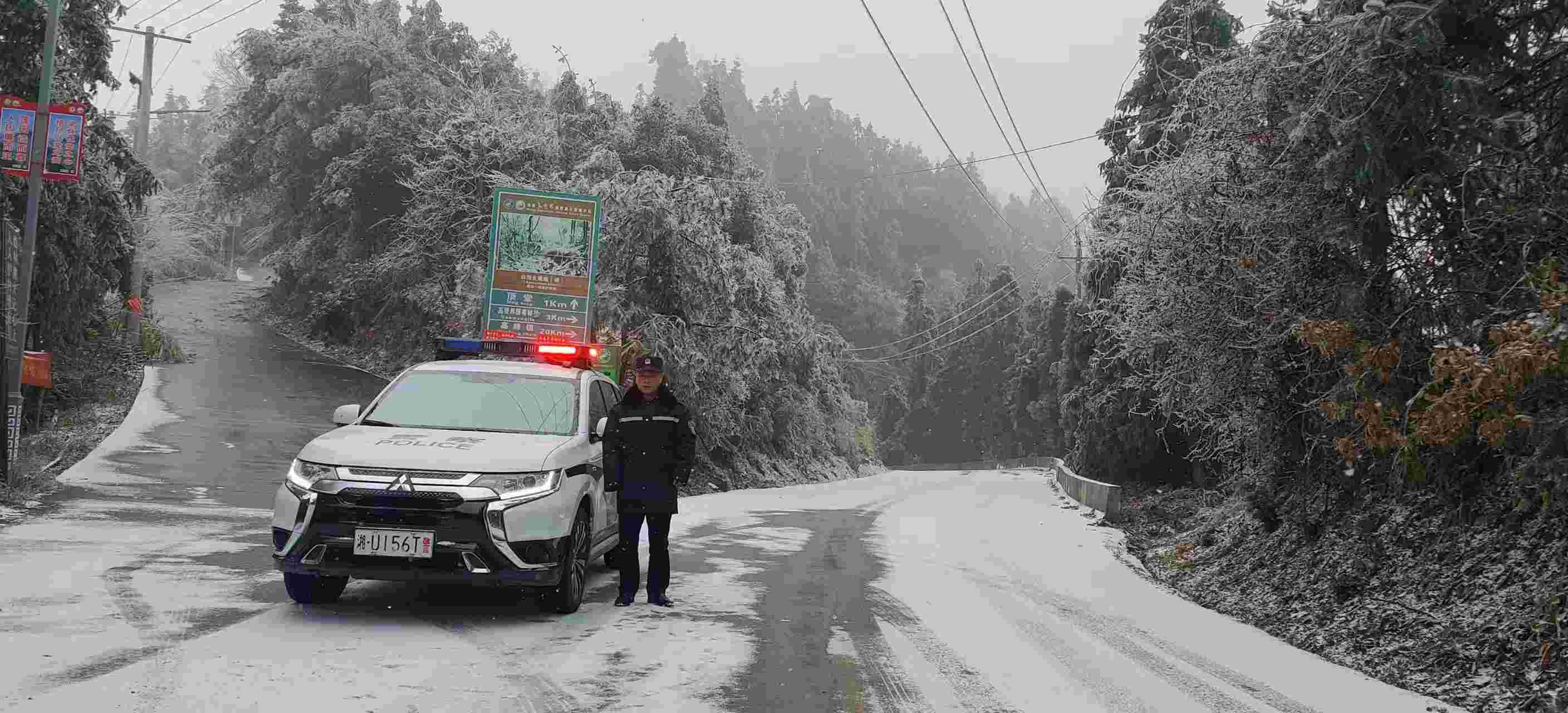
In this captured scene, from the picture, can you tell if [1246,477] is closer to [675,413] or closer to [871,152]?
[675,413]

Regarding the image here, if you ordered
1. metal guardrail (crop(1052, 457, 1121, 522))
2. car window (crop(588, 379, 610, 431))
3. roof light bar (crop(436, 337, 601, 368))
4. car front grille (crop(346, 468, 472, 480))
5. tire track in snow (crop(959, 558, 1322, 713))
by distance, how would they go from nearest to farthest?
tire track in snow (crop(959, 558, 1322, 713))
car front grille (crop(346, 468, 472, 480))
car window (crop(588, 379, 610, 431))
roof light bar (crop(436, 337, 601, 368))
metal guardrail (crop(1052, 457, 1121, 522))

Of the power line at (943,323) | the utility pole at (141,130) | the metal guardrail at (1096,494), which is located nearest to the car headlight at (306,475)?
the metal guardrail at (1096,494)

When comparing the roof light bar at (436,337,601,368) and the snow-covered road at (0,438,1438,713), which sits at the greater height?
the roof light bar at (436,337,601,368)

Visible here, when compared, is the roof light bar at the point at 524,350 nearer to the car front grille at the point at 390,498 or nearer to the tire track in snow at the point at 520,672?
the car front grille at the point at 390,498

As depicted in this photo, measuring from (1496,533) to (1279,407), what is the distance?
3040mm

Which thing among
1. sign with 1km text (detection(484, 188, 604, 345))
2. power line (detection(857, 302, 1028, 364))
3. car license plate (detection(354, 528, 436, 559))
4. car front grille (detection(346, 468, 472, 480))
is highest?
power line (detection(857, 302, 1028, 364))

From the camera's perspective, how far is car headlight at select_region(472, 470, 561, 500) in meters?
6.99

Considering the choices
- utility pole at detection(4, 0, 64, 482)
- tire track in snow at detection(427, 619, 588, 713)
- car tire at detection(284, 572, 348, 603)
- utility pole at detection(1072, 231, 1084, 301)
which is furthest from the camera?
utility pole at detection(1072, 231, 1084, 301)

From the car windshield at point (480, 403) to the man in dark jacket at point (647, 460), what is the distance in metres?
0.43

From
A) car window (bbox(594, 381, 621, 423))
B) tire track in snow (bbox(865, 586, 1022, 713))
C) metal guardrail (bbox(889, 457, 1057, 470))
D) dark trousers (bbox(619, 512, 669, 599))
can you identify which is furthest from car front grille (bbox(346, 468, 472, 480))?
metal guardrail (bbox(889, 457, 1057, 470))

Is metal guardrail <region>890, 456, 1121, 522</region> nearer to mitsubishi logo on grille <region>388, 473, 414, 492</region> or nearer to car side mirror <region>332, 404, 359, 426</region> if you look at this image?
car side mirror <region>332, 404, 359, 426</region>

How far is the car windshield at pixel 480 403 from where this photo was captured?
8062 millimetres

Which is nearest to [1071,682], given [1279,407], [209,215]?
[1279,407]

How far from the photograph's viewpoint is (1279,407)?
1088 centimetres
